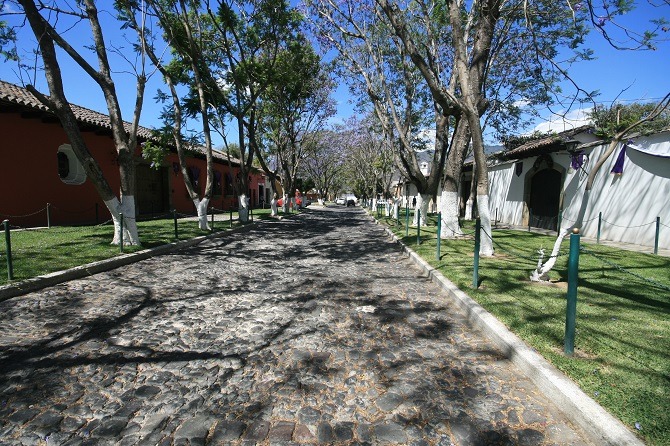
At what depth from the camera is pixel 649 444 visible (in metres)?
1.89

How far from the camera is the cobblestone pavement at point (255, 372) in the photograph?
2.21 meters

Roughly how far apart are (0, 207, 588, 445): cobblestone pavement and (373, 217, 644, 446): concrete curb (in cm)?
8

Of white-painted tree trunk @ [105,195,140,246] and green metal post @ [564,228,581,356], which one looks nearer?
green metal post @ [564,228,581,356]

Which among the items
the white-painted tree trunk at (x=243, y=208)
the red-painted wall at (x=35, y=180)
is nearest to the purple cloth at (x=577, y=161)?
the white-painted tree trunk at (x=243, y=208)

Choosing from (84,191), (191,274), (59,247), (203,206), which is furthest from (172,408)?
(84,191)

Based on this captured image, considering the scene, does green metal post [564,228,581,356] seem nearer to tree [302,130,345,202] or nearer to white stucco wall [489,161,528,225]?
white stucco wall [489,161,528,225]

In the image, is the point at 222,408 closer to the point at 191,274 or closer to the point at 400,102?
the point at 191,274

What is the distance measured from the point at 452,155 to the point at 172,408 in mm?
8771

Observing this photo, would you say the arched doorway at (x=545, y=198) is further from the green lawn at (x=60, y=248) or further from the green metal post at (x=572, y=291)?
the green lawn at (x=60, y=248)

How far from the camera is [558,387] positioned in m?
2.48

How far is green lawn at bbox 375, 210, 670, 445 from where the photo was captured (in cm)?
232

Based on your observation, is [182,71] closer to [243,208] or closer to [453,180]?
[243,208]

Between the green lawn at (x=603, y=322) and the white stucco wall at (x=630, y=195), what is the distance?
126 inches

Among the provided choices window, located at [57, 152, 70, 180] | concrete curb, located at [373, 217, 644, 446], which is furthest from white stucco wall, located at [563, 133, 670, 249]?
window, located at [57, 152, 70, 180]
